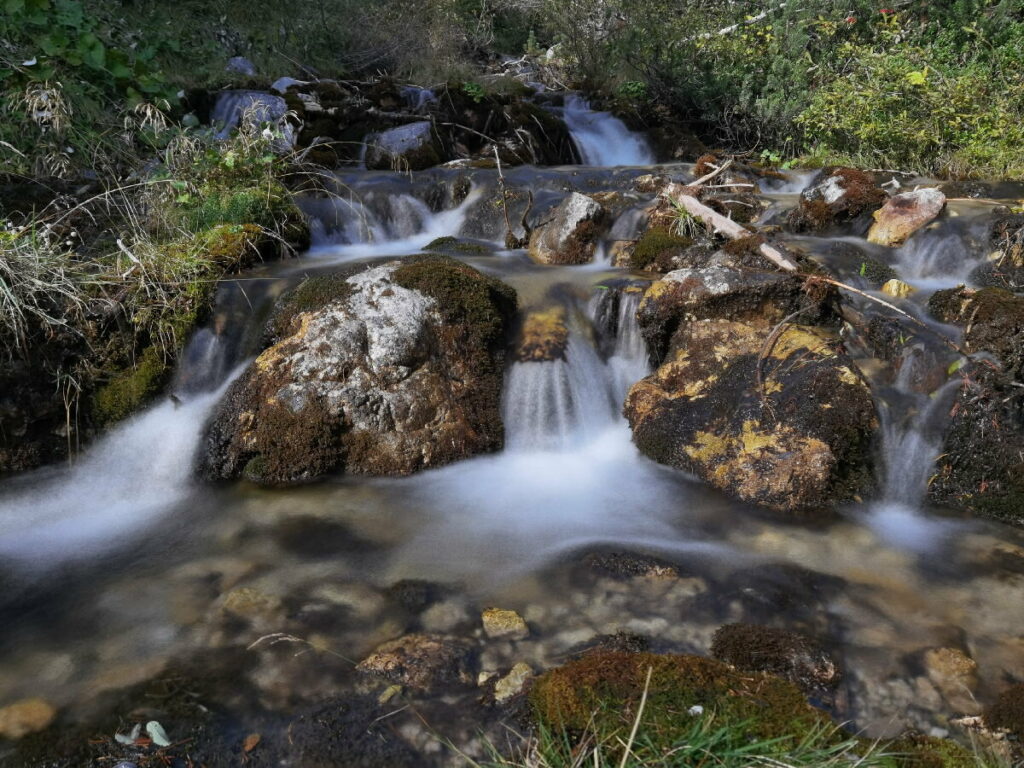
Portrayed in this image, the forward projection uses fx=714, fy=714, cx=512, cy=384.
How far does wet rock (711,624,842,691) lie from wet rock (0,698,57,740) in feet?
9.04

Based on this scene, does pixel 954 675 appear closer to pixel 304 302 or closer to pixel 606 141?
pixel 304 302

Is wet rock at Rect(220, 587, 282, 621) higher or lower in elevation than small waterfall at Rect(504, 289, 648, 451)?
lower

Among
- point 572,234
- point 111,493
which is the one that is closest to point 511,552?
point 111,493

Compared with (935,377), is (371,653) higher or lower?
lower

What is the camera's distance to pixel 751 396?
4805 millimetres

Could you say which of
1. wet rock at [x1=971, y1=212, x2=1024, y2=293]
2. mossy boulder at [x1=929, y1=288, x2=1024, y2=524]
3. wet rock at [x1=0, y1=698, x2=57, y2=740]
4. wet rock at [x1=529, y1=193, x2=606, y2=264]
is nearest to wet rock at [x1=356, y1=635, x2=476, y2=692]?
wet rock at [x1=0, y1=698, x2=57, y2=740]

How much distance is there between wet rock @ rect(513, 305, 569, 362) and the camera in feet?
18.0

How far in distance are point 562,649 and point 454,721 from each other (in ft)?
2.03

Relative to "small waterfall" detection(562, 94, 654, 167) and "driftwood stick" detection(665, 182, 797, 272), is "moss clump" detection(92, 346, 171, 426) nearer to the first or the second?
"driftwood stick" detection(665, 182, 797, 272)

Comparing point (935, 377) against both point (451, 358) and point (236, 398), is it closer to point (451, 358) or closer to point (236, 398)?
point (451, 358)

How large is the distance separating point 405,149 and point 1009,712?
985cm

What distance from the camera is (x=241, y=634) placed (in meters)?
3.31

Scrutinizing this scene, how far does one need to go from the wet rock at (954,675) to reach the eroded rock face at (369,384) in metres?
2.95

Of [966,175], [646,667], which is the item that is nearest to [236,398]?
[646,667]
